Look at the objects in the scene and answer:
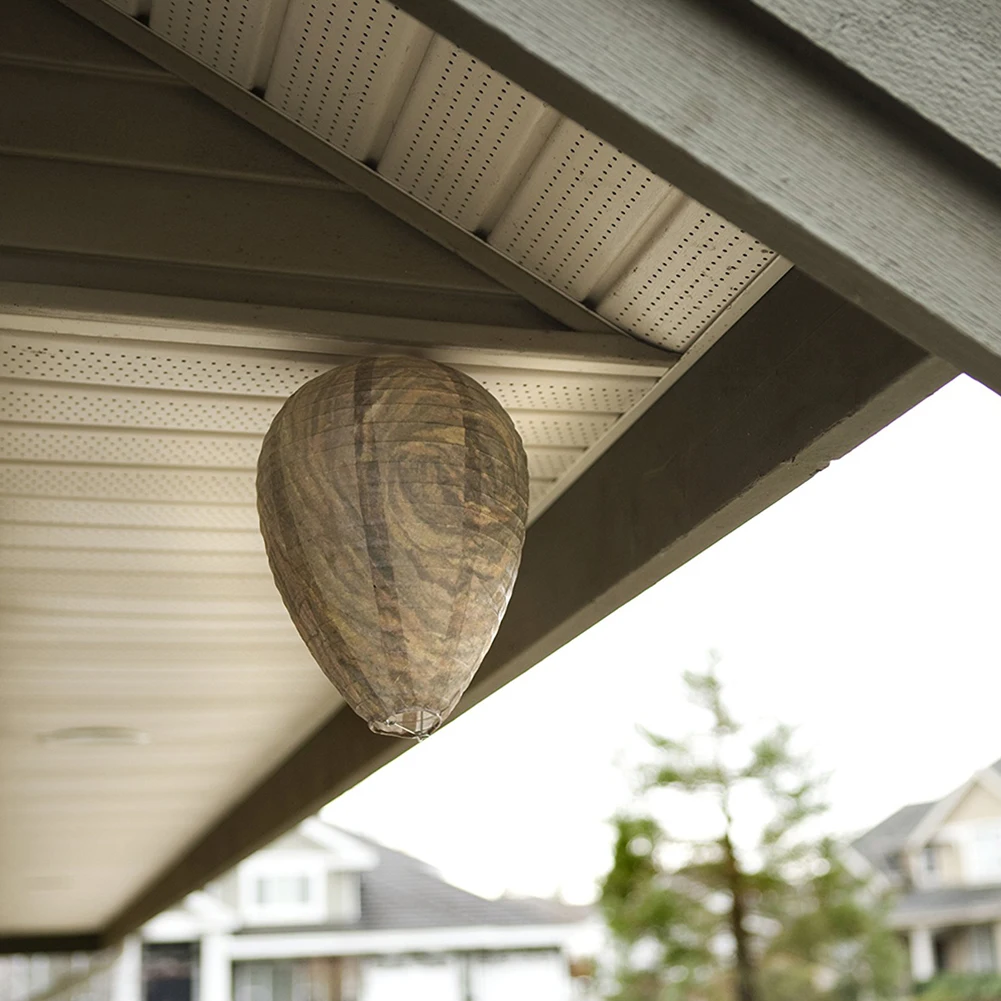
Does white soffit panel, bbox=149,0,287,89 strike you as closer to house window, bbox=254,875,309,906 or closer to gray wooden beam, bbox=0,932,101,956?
→ gray wooden beam, bbox=0,932,101,956

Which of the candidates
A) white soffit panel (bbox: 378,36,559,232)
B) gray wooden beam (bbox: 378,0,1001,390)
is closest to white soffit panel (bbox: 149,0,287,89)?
white soffit panel (bbox: 378,36,559,232)

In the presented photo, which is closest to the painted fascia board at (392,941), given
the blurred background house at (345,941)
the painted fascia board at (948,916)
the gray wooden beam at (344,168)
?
the blurred background house at (345,941)

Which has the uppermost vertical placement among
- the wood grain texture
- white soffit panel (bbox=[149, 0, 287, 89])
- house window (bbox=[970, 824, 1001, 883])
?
house window (bbox=[970, 824, 1001, 883])

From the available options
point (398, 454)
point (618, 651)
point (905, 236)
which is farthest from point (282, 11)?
point (618, 651)

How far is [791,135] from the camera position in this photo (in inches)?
30.4

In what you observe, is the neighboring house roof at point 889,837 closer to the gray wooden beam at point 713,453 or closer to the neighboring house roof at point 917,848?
the neighboring house roof at point 917,848

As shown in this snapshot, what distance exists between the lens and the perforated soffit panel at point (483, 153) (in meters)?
1.43

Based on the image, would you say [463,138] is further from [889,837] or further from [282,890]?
[889,837]

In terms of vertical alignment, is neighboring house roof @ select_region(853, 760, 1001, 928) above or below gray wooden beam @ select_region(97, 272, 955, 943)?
above

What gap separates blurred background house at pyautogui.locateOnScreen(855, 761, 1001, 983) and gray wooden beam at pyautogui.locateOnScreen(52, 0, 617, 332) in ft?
77.3

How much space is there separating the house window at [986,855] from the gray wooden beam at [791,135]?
83.2ft

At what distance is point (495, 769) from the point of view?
27672 millimetres

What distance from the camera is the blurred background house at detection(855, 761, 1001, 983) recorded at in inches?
917

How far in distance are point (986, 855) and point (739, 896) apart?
11.5 metres
